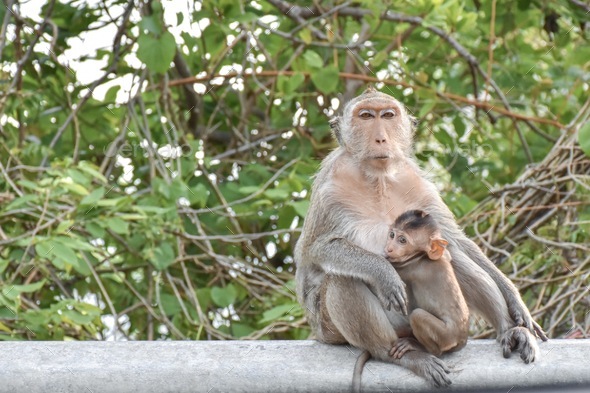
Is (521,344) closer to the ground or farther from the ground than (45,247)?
closer to the ground

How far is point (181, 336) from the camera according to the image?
7.11 metres

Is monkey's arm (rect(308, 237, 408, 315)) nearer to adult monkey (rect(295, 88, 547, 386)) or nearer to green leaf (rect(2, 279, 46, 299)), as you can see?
adult monkey (rect(295, 88, 547, 386))

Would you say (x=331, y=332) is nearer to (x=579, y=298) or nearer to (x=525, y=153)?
(x=579, y=298)

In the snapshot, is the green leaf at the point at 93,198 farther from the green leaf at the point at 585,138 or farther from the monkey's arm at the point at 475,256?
the green leaf at the point at 585,138

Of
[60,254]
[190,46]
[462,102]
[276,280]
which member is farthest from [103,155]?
[462,102]

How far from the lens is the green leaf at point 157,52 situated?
22.7 ft

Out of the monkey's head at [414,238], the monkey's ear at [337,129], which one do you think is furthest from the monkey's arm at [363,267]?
the monkey's ear at [337,129]

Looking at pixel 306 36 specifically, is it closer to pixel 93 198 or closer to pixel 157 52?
pixel 157 52

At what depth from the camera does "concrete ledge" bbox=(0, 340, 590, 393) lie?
4355mm

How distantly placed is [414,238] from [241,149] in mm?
3996

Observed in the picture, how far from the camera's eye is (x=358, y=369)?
4516mm

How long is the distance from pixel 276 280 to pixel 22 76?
2.85 m

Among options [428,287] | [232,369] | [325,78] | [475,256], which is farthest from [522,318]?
[325,78]

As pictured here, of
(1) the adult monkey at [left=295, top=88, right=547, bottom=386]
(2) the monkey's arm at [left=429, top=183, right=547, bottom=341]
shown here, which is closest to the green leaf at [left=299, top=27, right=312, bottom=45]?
(1) the adult monkey at [left=295, top=88, right=547, bottom=386]
